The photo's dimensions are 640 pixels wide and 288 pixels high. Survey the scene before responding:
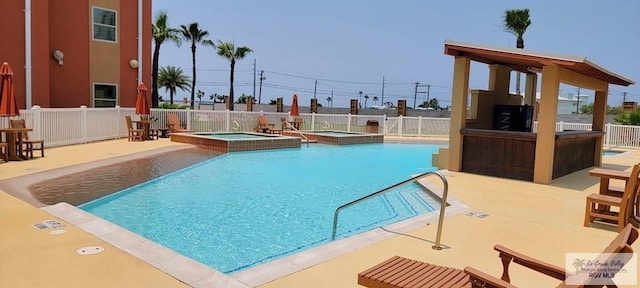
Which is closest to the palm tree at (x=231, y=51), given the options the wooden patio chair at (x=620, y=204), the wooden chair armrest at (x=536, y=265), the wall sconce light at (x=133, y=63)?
the wall sconce light at (x=133, y=63)

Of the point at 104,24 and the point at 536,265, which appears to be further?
the point at 104,24

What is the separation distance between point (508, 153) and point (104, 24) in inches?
583

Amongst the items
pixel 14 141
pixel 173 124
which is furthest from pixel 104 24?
pixel 14 141

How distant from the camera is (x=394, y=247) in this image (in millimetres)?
4512

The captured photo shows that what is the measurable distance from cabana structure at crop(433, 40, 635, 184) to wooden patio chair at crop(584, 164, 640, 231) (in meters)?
3.49

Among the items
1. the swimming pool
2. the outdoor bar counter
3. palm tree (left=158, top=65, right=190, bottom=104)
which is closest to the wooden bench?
the outdoor bar counter

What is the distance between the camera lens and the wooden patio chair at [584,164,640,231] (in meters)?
5.09

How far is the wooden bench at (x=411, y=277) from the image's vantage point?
283 centimetres

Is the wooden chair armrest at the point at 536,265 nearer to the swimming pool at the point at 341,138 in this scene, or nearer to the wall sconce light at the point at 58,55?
the swimming pool at the point at 341,138

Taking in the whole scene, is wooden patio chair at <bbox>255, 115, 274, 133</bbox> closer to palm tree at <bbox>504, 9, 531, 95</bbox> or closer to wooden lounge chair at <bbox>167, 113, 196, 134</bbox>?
wooden lounge chair at <bbox>167, 113, 196, 134</bbox>

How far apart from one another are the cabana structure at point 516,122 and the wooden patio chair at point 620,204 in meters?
3.49

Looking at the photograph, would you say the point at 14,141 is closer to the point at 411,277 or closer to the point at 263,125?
the point at 411,277

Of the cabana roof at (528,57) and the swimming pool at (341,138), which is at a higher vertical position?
the cabana roof at (528,57)

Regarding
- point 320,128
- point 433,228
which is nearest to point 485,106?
point 433,228
